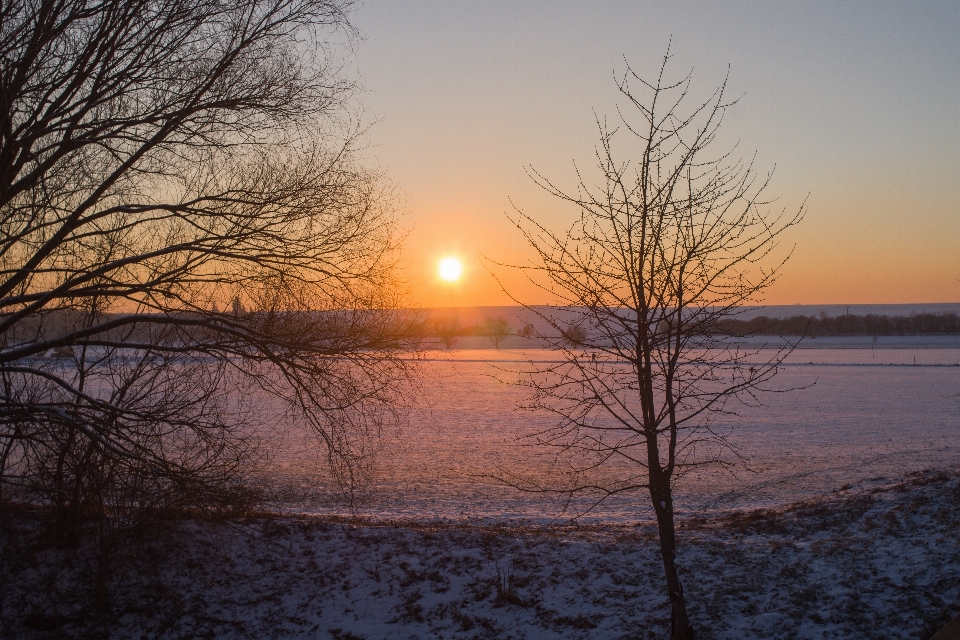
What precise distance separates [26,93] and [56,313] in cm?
218

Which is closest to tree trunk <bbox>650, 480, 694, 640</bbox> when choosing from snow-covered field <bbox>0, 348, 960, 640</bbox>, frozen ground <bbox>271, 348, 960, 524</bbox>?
snow-covered field <bbox>0, 348, 960, 640</bbox>

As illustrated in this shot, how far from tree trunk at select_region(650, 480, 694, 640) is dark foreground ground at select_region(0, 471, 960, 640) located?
2.98 feet

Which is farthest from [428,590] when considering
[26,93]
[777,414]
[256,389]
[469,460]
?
[777,414]

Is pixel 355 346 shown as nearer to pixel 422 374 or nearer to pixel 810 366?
pixel 422 374

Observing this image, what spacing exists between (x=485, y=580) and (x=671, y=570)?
271 cm

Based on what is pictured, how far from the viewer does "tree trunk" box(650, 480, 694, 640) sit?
214 inches

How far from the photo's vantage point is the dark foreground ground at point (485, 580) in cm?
640

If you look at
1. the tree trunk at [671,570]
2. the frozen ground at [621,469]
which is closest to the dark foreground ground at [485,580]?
the tree trunk at [671,570]

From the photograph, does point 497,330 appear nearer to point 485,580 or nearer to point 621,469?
point 621,469

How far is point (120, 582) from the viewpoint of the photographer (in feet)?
24.7

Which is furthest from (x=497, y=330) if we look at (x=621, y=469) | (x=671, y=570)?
(x=671, y=570)

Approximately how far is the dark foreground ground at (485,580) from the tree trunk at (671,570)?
0.91 meters

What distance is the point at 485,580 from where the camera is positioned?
759 centimetres

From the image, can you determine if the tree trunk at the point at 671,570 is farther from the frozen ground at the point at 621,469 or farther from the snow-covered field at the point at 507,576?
the frozen ground at the point at 621,469
